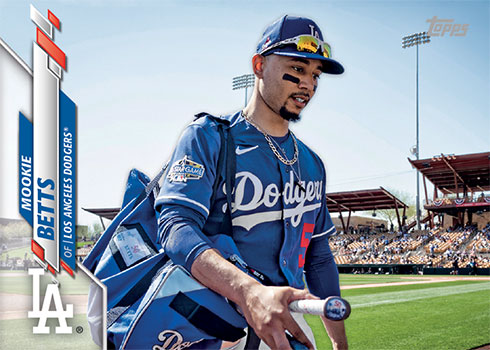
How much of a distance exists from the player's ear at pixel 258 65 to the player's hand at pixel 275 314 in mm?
866

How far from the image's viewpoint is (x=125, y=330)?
1.49 meters

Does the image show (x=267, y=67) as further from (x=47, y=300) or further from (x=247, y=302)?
(x=47, y=300)

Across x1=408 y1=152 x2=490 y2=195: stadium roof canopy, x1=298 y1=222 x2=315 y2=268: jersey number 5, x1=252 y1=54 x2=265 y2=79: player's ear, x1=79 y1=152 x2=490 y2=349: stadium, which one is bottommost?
x1=79 y1=152 x2=490 y2=349: stadium

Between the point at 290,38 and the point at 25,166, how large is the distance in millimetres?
1553

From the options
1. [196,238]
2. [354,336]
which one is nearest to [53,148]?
[196,238]

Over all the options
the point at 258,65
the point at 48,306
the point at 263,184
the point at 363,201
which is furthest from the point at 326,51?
the point at 363,201

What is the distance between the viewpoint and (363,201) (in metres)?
46.1

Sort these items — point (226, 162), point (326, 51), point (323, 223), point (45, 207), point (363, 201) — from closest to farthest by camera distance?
point (226, 162)
point (326, 51)
point (323, 223)
point (45, 207)
point (363, 201)

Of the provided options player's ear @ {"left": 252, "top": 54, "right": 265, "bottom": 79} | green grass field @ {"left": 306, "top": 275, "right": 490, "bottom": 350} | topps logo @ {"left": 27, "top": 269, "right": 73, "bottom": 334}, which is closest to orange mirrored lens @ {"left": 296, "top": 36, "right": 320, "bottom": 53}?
player's ear @ {"left": 252, "top": 54, "right": 265, "bottom": 79}

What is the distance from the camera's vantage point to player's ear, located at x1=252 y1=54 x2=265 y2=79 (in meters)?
1.79

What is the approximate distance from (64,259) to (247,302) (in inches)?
59.5

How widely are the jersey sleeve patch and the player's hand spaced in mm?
436

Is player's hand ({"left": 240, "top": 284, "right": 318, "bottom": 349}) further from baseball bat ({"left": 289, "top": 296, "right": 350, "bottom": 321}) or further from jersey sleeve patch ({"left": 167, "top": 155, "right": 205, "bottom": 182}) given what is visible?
jersey sleeve patch ({"left": 167, "top": 155, "right": 205, "bottom": 182})

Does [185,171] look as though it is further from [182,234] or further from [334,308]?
[334,308]
